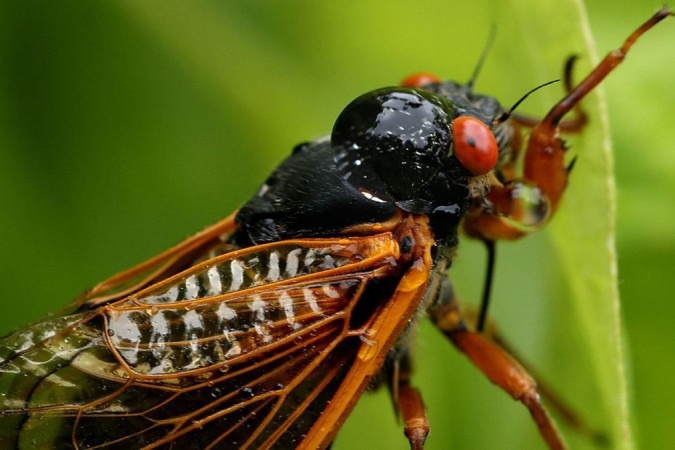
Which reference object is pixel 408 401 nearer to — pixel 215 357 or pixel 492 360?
pixel 492 360

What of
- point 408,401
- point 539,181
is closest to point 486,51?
point 539,181

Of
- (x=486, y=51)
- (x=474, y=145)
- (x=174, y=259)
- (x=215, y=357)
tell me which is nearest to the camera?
(x=215, y=357)

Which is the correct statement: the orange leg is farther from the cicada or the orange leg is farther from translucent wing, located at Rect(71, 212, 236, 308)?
translucent wing, located at Rect(71, 212, 236, 308)

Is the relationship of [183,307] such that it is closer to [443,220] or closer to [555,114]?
[443,220]

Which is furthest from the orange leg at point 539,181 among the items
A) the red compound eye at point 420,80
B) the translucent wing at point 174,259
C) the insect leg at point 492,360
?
the translucent wing at point 174,259

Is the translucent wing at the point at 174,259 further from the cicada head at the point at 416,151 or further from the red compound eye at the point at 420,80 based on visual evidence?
the red compound eye at the point at 420,80

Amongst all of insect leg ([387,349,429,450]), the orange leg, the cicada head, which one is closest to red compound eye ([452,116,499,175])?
the cicada head
